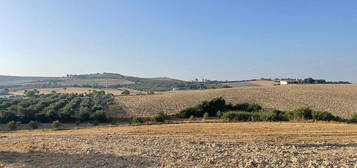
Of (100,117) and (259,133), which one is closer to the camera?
(259,133)

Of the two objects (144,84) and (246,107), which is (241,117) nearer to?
(246,107)

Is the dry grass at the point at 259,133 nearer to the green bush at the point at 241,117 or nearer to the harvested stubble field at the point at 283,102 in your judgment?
the green bush at the point at 241,117

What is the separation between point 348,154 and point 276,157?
279 centimetres

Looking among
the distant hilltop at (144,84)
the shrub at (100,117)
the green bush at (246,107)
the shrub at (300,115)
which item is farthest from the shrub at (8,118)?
the distant hilltop at (144,84)

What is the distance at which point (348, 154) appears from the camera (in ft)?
39.0

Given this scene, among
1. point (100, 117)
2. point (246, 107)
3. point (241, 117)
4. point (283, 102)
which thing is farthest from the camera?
point (283, 102)

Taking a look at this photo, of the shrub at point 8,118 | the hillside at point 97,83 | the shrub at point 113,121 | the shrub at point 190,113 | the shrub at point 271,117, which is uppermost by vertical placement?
the hillside at point 97,83

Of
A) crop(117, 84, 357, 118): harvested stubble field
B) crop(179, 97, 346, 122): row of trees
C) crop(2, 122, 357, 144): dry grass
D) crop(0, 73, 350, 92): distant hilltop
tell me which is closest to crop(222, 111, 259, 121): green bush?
crop(179, 97, 346, 122): row of trees

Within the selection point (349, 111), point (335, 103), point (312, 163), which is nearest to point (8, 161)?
point (312, 163)

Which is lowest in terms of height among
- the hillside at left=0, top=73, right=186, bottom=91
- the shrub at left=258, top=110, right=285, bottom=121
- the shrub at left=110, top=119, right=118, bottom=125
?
the shrub at left=110, top=119, right=118, bottom=125

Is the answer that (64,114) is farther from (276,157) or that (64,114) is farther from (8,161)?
(276,157)

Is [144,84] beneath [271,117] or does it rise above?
above

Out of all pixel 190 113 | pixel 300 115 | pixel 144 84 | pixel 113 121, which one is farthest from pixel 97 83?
pixel 300 115

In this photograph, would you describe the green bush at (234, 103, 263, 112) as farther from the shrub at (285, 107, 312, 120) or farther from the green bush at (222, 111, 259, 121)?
the shrub at (285, 107, 312, 120)
